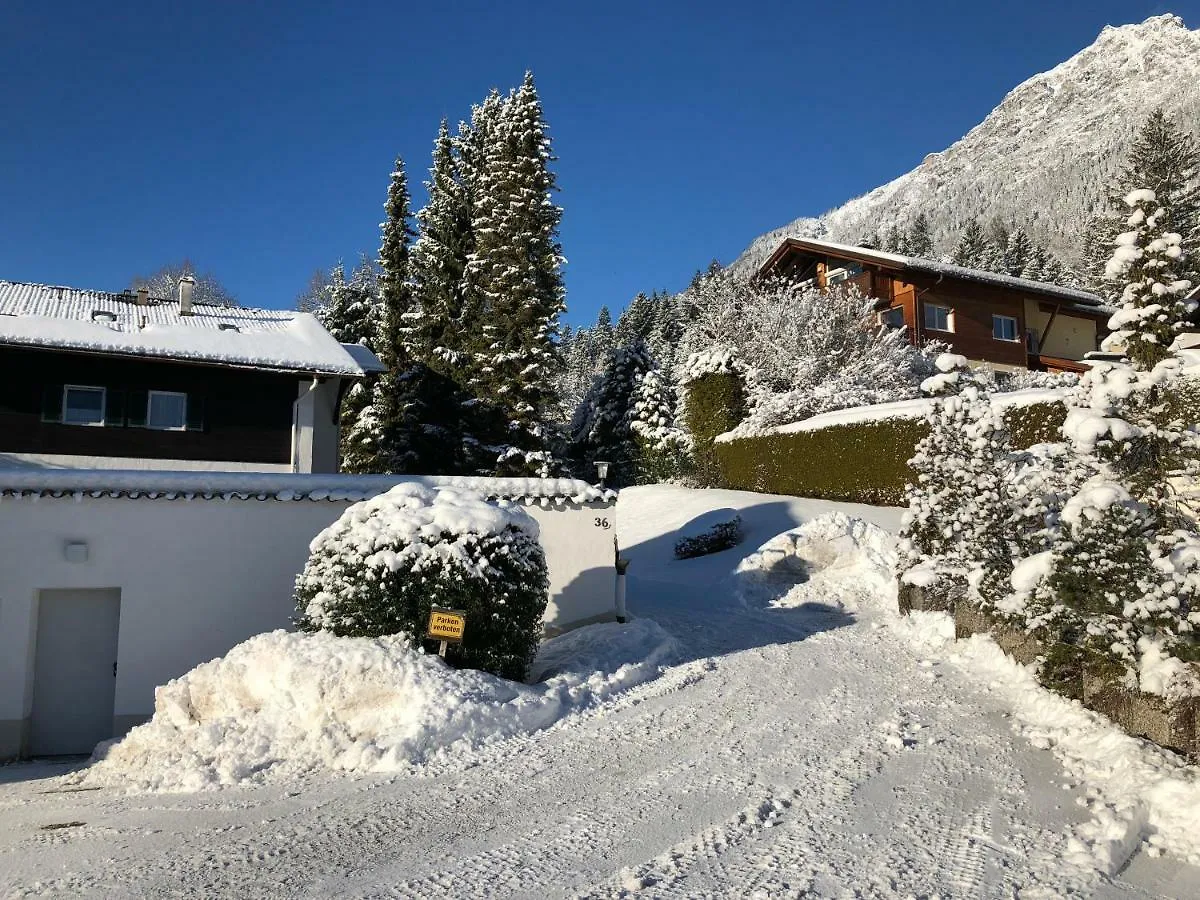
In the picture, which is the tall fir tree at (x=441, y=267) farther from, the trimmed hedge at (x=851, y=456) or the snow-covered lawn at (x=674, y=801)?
the snow-covered lawn at (x=674, y=801)

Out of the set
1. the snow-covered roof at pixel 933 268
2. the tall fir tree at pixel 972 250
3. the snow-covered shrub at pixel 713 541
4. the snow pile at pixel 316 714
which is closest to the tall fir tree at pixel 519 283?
the snow-covered shrub at pixel 713 541

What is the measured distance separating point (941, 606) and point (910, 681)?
3.13 m

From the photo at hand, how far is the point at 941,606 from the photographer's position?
12750 millimetres

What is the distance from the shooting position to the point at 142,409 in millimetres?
19953

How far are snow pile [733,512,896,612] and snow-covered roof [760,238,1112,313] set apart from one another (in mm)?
19386

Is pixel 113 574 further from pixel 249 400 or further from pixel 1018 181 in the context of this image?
pixel 1018 181

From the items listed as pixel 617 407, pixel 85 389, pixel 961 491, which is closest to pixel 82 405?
pixel 85 389

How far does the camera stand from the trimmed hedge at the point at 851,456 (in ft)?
60.1

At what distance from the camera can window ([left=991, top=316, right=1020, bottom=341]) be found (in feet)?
117

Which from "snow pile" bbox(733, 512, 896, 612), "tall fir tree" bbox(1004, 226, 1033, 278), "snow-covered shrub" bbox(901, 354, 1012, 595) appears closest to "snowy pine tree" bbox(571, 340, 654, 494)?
"snow pile" bbox(733, 512, 896, 612)

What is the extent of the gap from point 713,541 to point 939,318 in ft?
62.8

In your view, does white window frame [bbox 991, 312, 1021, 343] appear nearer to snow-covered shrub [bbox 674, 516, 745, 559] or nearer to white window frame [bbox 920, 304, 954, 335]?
white window frame [bbox 920, 304, 954, 335]

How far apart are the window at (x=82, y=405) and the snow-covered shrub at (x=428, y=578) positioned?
43.0 ft

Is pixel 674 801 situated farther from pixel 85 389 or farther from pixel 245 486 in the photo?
pixel 85 389
